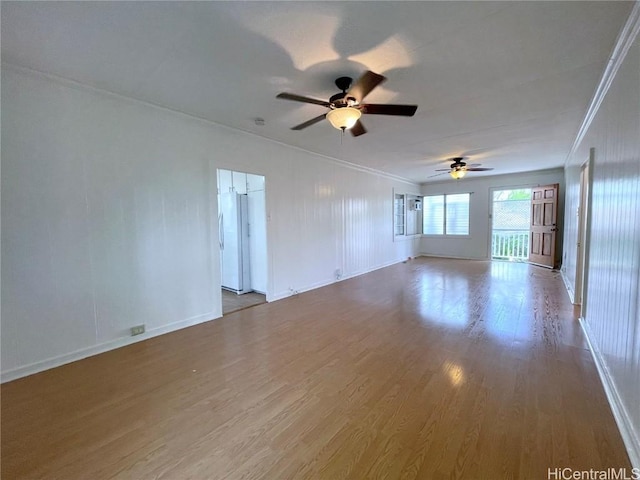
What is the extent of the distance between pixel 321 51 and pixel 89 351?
338 centimetres

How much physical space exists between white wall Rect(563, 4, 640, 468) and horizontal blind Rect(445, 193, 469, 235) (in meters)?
6.02

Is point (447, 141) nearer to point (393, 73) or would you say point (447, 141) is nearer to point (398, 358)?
point (393, 73)

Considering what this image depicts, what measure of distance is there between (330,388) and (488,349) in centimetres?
163

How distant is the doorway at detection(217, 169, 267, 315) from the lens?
4812mm

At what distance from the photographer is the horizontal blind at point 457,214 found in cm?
860

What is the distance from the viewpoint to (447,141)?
4.52 meters

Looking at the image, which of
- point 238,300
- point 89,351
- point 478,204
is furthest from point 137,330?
point 478,204

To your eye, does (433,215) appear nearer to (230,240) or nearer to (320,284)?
(320,284)

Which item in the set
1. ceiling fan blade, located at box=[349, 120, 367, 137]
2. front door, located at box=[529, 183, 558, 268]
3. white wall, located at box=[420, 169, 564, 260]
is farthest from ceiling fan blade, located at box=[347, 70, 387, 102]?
white wall, located at box=[420, 169, 564, 260]

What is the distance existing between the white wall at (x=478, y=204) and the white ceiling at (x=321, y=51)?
4.54 m

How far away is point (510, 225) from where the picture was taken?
8.44m

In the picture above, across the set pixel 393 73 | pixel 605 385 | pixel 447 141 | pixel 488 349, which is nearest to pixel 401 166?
pixel 447 141

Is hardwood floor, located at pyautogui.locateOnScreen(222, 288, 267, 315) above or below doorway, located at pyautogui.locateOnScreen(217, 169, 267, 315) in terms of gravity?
below

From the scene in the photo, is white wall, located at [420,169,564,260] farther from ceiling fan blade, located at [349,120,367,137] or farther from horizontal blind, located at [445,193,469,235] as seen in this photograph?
ceiling fan blade, located at [349,120,367,137]
